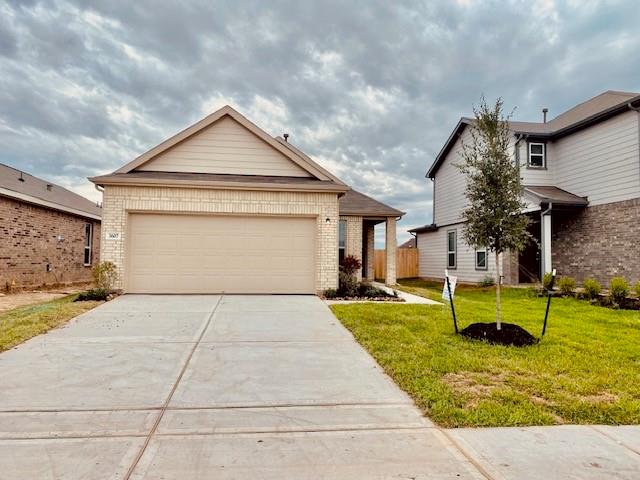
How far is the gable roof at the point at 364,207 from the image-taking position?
17.5 meters

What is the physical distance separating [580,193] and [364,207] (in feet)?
26.1

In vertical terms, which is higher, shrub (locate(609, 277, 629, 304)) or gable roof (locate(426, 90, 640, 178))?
gable roof (locate(426, 90, 640, 178))

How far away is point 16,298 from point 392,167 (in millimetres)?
16388

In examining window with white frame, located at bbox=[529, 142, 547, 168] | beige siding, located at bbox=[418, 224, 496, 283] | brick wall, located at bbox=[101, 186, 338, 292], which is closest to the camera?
brick wall, located at bbox=[101, 186, 338, 292]

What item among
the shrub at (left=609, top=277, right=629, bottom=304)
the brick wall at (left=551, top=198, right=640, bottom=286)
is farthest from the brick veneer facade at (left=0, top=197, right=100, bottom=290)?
the brick wall at (left=551, top=198, right=640, bottom=286)

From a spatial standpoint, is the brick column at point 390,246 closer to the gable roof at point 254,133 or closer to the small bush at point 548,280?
the gable roof at point 254,133

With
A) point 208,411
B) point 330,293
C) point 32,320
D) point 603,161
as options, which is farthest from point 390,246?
point 208,411

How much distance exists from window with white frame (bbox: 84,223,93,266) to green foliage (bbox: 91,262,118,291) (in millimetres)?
9632

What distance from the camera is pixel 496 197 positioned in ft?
23.6

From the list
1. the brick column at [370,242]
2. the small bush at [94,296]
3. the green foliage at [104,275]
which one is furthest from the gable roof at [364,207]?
the small bush at [94,296]

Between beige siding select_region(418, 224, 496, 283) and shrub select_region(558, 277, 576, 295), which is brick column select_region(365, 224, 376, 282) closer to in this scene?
beige siding select_region(418, 224, 496, 283)

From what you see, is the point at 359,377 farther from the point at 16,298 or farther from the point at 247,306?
the point at 16,298

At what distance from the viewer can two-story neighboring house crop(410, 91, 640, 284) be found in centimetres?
1409

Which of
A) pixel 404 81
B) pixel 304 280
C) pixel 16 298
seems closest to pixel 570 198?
pixel 404 81
